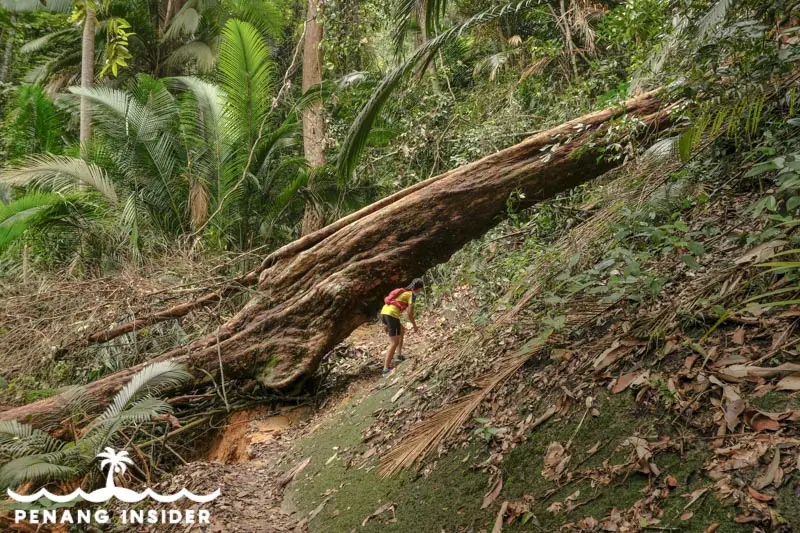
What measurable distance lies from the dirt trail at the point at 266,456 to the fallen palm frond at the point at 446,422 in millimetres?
767

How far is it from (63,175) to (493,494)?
8385 millimetres

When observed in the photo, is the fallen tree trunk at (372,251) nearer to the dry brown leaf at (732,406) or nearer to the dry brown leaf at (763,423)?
the dry brown leaf at (732,406)

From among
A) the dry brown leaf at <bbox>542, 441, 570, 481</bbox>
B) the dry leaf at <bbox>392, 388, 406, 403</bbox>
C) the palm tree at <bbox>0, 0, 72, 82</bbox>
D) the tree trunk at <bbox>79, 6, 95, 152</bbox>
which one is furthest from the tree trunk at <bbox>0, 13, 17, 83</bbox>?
the dry brown leaf at <bbox>542, 441, 570, 481</bbox>

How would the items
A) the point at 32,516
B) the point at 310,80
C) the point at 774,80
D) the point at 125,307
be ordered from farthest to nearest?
1. the point at 310,80
2. the point at 125,307
3. the point at 32,516
4. the point at 774,80

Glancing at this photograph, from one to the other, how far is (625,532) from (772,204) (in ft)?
4.98

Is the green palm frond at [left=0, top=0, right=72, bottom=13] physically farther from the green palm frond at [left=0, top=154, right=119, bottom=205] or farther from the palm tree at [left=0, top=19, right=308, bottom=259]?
the green palm frond at [left=0, top=154, right=119, bottom=205]

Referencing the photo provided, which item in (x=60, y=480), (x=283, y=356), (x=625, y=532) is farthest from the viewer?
(x=283, y=356)

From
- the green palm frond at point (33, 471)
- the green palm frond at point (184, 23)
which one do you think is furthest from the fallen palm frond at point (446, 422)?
the green palm frond at point (184, 23)

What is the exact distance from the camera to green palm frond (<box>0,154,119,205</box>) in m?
8.32

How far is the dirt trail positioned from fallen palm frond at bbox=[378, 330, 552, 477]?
767 millimetres

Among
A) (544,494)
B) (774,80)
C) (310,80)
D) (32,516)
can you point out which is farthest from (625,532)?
(310,80)

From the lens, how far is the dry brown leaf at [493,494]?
8.47 feet

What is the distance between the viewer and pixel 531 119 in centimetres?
870

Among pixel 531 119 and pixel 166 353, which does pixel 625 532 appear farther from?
pixel 531 119
